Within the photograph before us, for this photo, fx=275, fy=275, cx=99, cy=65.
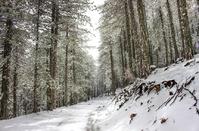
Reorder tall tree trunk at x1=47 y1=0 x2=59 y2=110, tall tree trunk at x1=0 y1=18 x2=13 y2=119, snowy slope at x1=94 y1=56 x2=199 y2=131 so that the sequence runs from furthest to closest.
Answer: tall tree trunk at x1=47 y1=0 x2=59 y2=110 → tall tree trunk at x1=0 y1=18 x2=13 y2=119 → snowy slope at x1=94 y1=56 x2=199 y2=131

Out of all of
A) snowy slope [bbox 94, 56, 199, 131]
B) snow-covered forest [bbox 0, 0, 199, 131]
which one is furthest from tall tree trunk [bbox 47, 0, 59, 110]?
snowy slope [bbox 94, 56, 199, 131]

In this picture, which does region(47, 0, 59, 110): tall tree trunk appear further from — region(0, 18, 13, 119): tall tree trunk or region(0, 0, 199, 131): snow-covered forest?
region(0, 18, 13, 119): tall tree trunk

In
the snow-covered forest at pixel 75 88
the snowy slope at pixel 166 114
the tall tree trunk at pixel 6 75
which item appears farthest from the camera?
the tall tree trunk at pixel 6 75

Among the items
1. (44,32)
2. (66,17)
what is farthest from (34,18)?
(66,17)

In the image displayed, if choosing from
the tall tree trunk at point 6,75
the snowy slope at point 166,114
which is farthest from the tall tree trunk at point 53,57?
the snowy slope at point 166,114

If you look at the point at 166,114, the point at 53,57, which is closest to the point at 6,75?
the point at 53,57

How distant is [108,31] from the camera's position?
3039 cm

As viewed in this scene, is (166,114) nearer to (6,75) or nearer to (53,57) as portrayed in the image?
(6,75)

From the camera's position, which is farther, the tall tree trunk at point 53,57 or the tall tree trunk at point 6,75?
the tall tree trunk at point 53,57

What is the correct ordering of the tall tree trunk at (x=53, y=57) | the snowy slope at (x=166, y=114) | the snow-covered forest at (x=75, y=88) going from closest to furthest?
the snowy slope at (x=166, y=114), the snow-covered forest at (x=75, y=88), the tall tree trunk at (x=53, y=57)

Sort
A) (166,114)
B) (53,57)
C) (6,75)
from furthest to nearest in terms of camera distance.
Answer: (53,57) < (6,75) < (166,114)

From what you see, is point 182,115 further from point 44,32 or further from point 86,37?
point 86,37

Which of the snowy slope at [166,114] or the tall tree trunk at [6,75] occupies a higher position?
the tall tree trunk at [6,75]

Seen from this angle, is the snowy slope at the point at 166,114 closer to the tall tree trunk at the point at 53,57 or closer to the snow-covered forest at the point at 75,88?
the snow-covered forest at the point at 75,88
